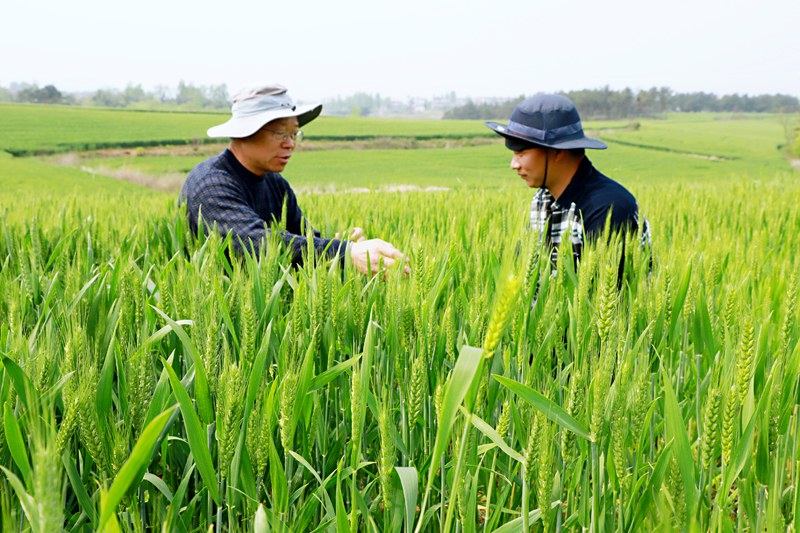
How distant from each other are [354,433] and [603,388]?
1.00ft

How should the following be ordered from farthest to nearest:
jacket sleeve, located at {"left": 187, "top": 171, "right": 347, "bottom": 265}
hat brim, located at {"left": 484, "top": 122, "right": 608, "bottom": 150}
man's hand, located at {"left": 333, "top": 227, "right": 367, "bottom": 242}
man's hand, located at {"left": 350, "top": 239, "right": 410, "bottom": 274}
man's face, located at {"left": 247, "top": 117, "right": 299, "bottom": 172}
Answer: man's face, located at {"left": 247, "top": 117, "right": 299, "bottom": 172}, jacket sleeve, located at {"left": 187, "top": 171, "right": 347, "bottom": 265}, hat brim, located at {"left": 484, "top": 122, "right": 608, "bottom": 150}, man's hand, located at {"left": 333, "top": 227, "right": 367, "bottom": 242}, man's hand, located at {"left": 350, "top": 239, "right": 410, "bottom": 274}

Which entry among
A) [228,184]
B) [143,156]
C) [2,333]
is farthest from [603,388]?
[143,156]

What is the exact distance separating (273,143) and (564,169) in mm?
1221

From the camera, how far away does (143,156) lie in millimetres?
36062

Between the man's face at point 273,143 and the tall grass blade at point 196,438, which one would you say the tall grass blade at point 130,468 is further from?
the man's face at point 273,143

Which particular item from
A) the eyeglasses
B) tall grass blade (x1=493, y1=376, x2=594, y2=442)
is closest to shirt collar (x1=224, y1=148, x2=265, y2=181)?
the eyeglasses

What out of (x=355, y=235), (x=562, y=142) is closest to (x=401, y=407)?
(x=355, y=235)

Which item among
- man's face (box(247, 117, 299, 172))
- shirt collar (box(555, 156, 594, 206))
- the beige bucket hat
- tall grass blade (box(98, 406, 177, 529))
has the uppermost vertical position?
the beige bucket hat

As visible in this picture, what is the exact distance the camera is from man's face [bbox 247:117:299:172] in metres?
2.81

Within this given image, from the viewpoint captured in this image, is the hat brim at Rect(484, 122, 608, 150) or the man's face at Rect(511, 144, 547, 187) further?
the man's face at Rect(511, 144, 547, 187)

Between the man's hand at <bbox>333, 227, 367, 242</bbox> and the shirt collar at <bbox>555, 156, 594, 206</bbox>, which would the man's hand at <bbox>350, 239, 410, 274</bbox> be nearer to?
the man's hand at <bbox>333, 227, 367, 242</bbox>

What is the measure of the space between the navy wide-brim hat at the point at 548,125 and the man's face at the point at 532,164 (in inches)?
1.5

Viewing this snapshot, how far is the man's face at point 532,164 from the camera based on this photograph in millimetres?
2531

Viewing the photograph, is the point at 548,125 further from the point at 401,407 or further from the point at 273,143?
the point at 401,407
